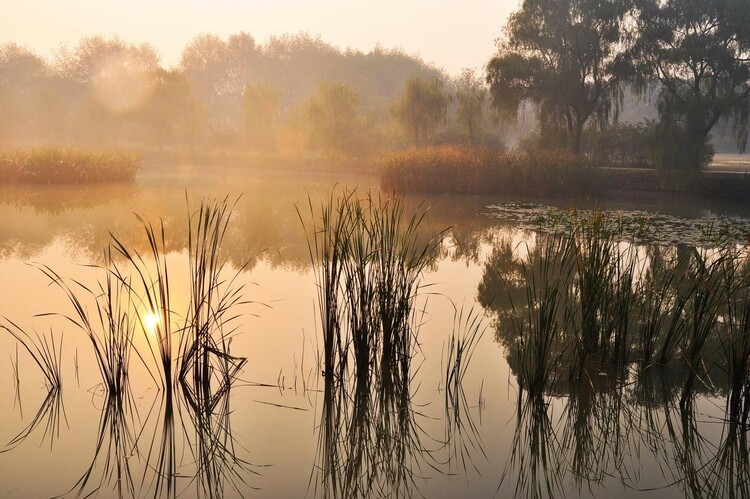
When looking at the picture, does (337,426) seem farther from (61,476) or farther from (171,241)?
(171,241)

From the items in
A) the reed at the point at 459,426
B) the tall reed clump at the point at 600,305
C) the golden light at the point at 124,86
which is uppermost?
the golden light at the point at 124,86

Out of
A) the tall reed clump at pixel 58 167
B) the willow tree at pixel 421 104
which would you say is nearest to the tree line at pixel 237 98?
the willow tree at pixel 421 104

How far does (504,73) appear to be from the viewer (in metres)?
21.0

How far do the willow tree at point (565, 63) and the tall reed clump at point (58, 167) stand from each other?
1184 centimetres

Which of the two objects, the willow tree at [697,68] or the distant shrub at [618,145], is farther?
the distant shrub at [618,145]

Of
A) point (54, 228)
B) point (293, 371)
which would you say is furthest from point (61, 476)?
point (54, 228)

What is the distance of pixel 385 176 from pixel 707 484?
47.0ft

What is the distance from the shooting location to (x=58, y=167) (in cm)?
1861

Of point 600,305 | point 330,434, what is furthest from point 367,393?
point 600,305

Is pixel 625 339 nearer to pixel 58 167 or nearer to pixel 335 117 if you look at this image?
pixel 58 167

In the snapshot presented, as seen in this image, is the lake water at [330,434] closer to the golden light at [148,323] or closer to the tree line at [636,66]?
the golden light at [148,323]

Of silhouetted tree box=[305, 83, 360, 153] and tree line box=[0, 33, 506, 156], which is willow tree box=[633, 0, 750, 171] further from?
silhouetted tree box=[305, 83, 360, 153]

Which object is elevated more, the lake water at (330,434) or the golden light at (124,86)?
the golden light at (124,86)

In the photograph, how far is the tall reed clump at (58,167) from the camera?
1823 centimetres
